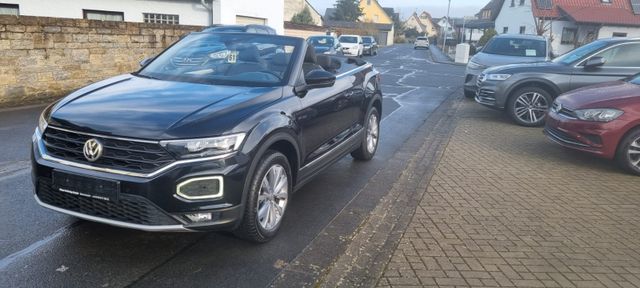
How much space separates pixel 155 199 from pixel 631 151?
5951 mm

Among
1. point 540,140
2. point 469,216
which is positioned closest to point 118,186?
point 469,216

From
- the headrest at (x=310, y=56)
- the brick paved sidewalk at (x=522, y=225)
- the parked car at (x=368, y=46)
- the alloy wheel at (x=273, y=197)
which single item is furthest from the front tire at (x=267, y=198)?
the parked car at (x=368, y=46)

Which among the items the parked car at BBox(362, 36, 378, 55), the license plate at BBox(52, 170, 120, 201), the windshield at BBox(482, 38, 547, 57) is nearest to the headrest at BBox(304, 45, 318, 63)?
the license plate at BBox(52, 170, 120, 201)

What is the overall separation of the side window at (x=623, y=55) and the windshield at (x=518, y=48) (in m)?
3.83

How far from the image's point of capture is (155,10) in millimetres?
19094

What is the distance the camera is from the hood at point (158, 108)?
3385 mm

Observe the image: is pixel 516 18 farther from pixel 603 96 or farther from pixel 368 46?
pixel 603 96

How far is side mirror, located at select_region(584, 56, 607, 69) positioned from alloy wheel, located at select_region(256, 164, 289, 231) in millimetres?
7184

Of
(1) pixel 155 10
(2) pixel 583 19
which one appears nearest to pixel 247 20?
(1) pixel 155 10

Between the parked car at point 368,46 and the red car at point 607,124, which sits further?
the parked car at point 368,46

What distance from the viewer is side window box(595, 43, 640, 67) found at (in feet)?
30.4

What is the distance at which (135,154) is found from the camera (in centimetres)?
332

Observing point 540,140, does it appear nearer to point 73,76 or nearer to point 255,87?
point 255,87

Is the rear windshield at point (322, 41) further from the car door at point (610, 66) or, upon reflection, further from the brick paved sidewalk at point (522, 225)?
the brick paved sidewalk at point (522, 225)
